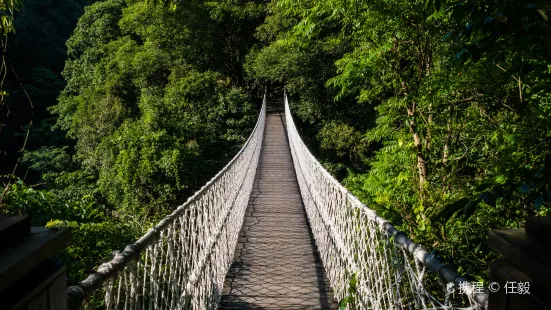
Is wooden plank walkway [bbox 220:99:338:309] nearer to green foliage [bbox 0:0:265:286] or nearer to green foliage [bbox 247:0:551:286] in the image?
green foliage [bbox 247:0:551:286]

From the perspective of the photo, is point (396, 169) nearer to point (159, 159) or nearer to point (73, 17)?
point (159, 159)

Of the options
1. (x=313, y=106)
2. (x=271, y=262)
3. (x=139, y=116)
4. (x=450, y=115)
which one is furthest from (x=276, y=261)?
(x=139, y=116)

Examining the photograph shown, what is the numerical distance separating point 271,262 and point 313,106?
32.4ft

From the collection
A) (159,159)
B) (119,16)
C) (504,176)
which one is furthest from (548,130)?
(119,16)

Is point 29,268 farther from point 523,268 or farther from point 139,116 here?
point 139,116

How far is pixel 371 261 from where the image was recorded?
1.86m

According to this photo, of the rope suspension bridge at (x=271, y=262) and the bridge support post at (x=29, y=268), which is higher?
the bridge support post at (x=29, y=268)

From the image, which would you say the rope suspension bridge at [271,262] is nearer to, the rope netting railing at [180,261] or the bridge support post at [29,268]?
the rope netting railing at [180,261]

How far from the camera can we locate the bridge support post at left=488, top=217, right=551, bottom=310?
1.93 feet

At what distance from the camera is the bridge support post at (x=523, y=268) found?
0.59 metres

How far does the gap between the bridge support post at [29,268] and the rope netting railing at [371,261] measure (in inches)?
29.4

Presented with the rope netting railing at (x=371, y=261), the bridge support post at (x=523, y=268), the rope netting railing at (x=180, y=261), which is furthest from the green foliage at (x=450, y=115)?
the rope netting railing at (x=180, y=261)

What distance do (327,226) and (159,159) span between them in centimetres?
614

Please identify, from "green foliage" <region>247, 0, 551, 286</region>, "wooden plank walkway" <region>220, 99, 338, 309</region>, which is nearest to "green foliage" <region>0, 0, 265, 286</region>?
"wooden plank walkway" <region>220, 99, 338, 309</region>
